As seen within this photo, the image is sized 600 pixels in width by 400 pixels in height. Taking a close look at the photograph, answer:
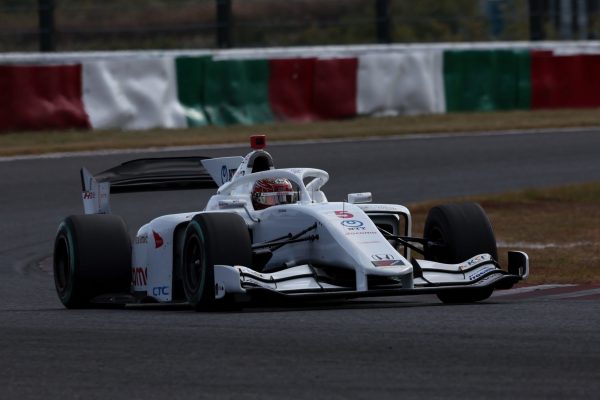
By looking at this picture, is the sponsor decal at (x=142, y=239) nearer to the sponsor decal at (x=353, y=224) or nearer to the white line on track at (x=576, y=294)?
the sponsor decal at (x=353, y=224)

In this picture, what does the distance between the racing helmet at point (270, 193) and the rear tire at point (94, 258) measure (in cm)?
92

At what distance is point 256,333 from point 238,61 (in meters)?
14.3

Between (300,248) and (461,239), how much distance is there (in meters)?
1.03

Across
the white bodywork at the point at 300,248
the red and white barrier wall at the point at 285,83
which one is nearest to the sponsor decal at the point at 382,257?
the white bodywork at the point at 300,248

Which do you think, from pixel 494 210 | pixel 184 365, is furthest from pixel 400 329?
pixel 494 210

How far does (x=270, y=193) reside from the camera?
903cm

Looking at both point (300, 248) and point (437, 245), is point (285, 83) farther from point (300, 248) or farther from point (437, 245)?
point (300, 248)

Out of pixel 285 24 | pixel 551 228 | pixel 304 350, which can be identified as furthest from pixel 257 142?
pixel 285 24

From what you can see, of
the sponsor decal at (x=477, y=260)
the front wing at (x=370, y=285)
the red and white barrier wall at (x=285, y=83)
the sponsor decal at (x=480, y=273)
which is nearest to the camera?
the front wing at (x=370, y=285)

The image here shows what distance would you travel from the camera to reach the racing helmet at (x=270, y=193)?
9023mm

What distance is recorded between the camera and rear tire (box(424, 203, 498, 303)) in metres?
8.67

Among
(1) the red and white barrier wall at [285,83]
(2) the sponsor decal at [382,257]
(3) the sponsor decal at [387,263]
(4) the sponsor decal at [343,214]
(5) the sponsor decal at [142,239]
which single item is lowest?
(3) the sponsor decal at [387,263]

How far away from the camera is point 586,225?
13.8 metres

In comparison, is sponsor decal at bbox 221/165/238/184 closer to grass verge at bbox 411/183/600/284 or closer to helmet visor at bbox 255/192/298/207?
helmet visor at bbox 255/192/298/207
